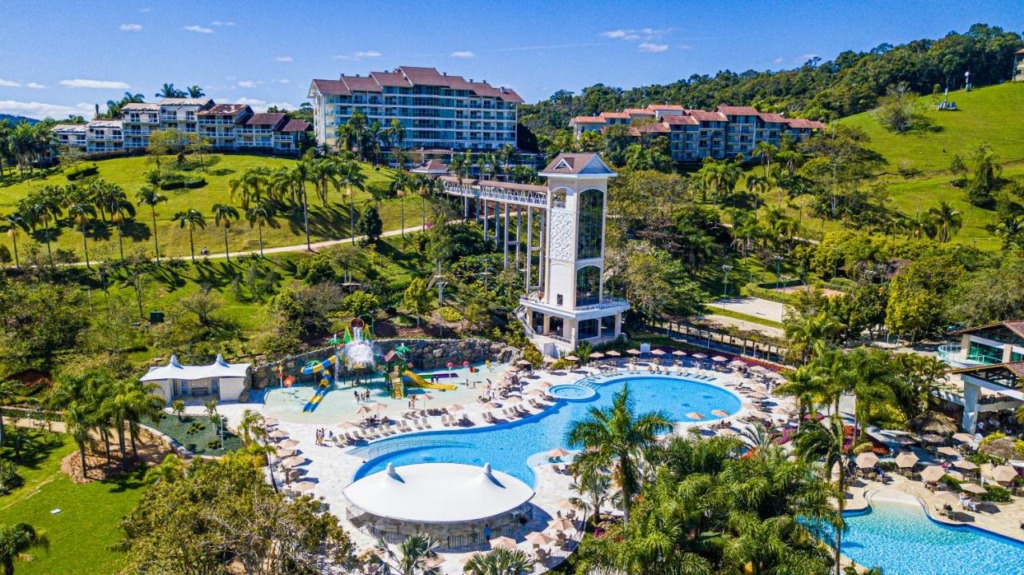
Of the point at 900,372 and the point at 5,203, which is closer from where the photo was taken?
the point at 900,372

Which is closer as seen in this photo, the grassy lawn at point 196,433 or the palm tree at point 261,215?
the grassy lawn at point 196,433

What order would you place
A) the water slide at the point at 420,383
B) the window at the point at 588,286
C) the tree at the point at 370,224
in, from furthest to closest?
the tree at the point at 370,224
the window at the point at 588,286
the water slide at the point at 420,383

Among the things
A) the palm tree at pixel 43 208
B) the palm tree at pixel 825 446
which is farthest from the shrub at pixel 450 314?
the palm tree at pixel 43 208

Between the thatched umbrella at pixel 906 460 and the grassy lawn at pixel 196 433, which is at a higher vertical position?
→ the thatched umbrella at pixel 906 460

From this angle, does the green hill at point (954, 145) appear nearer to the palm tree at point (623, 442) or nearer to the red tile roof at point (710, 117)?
the red tile roof at point (710, 117)

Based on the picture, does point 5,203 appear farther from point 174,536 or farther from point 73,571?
point 174,536

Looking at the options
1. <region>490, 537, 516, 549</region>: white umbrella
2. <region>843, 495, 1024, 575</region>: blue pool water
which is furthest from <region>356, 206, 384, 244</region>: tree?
<region>843, 495, 1024, 575</region>: blue pool water

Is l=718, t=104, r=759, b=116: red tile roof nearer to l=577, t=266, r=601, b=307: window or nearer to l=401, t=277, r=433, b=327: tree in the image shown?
l=577, t=266, r=601, b=307: window

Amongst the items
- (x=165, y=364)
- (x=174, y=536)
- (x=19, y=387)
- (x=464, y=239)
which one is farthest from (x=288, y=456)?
(x=464, y=239)
